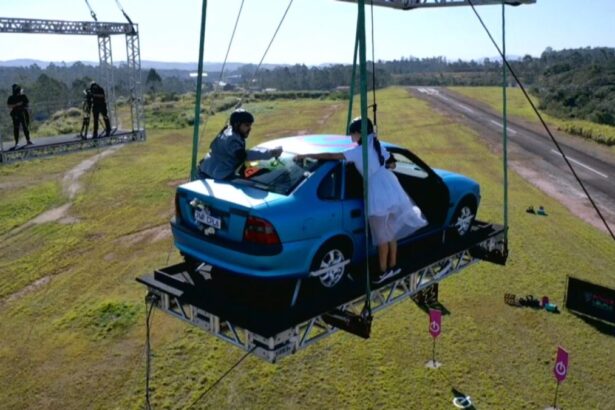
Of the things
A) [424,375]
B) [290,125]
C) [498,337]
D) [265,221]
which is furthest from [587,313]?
[290,125]

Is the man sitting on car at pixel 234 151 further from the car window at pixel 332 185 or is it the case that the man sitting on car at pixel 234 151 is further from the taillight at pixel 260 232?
the taillight at pixel 260 232

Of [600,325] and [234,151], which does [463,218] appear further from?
[600,325]

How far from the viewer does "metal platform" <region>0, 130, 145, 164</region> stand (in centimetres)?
1819

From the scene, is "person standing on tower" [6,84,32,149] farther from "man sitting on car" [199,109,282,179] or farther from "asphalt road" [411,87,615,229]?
"asphalt road" [411,87,615,229]

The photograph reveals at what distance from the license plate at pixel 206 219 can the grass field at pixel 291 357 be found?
5.56m

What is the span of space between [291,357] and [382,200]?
685cm

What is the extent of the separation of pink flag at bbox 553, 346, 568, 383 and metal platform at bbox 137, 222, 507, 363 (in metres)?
4.15

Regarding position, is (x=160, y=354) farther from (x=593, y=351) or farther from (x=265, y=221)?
(x=593, y=351)

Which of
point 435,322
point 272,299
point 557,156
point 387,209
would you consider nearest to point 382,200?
point 387,209

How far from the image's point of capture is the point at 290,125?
45.5 metres

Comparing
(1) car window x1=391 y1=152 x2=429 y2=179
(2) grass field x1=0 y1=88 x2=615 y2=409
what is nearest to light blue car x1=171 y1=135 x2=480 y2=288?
(1) car window x1=391 y1=152 x2=429 y2=179

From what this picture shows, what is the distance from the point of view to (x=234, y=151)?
6.47 metres

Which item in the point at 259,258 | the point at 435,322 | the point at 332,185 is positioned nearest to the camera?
the point at 259,258

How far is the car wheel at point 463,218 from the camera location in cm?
826
